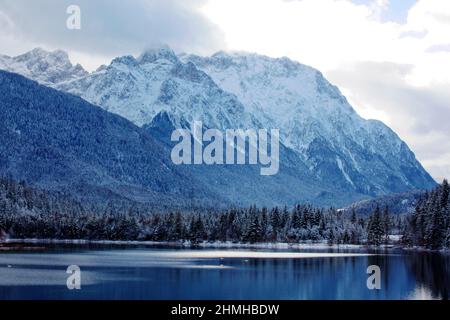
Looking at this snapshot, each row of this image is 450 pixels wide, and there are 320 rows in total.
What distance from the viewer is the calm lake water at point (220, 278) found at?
335 feet

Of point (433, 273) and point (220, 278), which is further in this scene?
point (433, 273)

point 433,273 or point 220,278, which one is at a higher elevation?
point 433,273

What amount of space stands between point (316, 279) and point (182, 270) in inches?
970

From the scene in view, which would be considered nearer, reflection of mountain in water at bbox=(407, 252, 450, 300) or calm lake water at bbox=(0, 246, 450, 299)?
calm lake water at bbox=(0, 246, 450, 299)

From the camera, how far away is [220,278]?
400 feet

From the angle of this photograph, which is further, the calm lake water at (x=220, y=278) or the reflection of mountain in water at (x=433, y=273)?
the reflection of mountain in water at (x=433, y=273)

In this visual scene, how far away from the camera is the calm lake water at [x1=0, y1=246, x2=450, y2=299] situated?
335 feet
